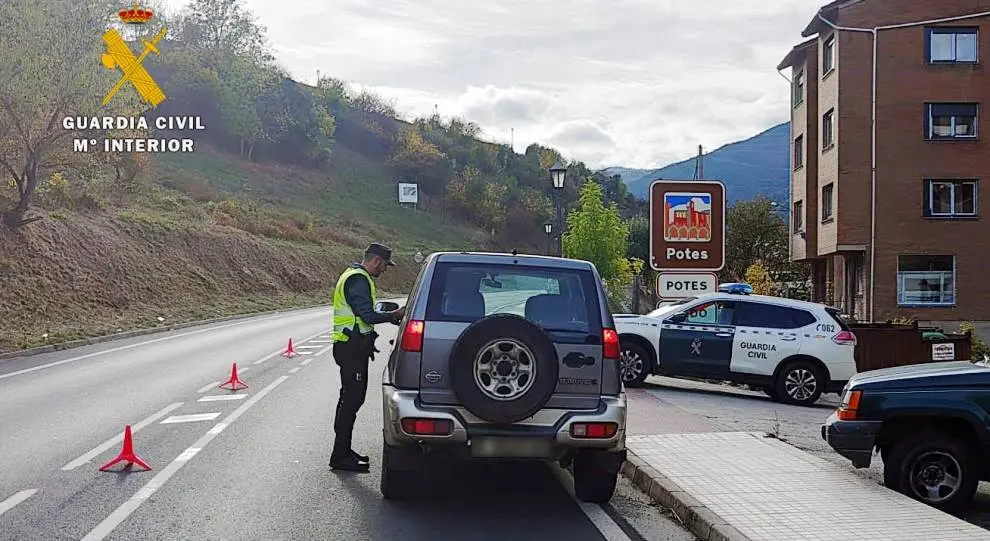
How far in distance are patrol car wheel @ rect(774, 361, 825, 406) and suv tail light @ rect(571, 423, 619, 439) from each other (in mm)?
9804

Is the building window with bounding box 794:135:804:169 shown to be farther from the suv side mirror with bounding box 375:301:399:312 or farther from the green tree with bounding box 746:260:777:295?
the suv side mirror with bounding box 375:301:399:312

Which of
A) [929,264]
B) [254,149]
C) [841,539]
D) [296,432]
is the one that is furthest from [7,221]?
[254,149]

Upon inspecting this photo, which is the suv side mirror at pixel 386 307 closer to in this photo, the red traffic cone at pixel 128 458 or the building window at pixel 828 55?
the red traffic cone at pixel 128 458

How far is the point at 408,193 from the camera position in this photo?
107375 millimetres

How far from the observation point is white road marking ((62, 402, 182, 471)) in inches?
358

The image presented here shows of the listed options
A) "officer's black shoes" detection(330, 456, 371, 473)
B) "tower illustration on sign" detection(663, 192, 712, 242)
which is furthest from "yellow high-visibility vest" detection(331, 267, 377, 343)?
"tower illustration on sign" detection(663, 192, 712, 242)

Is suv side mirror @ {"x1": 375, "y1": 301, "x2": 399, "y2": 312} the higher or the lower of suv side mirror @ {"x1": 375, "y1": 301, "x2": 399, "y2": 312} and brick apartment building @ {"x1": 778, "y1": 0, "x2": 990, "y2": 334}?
the lower

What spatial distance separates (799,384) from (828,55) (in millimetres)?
21833

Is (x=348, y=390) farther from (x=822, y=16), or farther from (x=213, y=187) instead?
(x=213, y=187)

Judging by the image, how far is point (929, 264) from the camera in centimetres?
3288

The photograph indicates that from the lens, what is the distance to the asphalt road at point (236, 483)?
6.88 m

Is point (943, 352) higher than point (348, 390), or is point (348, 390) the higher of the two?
point (348, 390)

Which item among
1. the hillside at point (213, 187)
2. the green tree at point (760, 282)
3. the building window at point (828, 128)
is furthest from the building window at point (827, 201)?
the hillside at point (213, 187)

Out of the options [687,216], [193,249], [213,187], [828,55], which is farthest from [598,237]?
[213,187]
